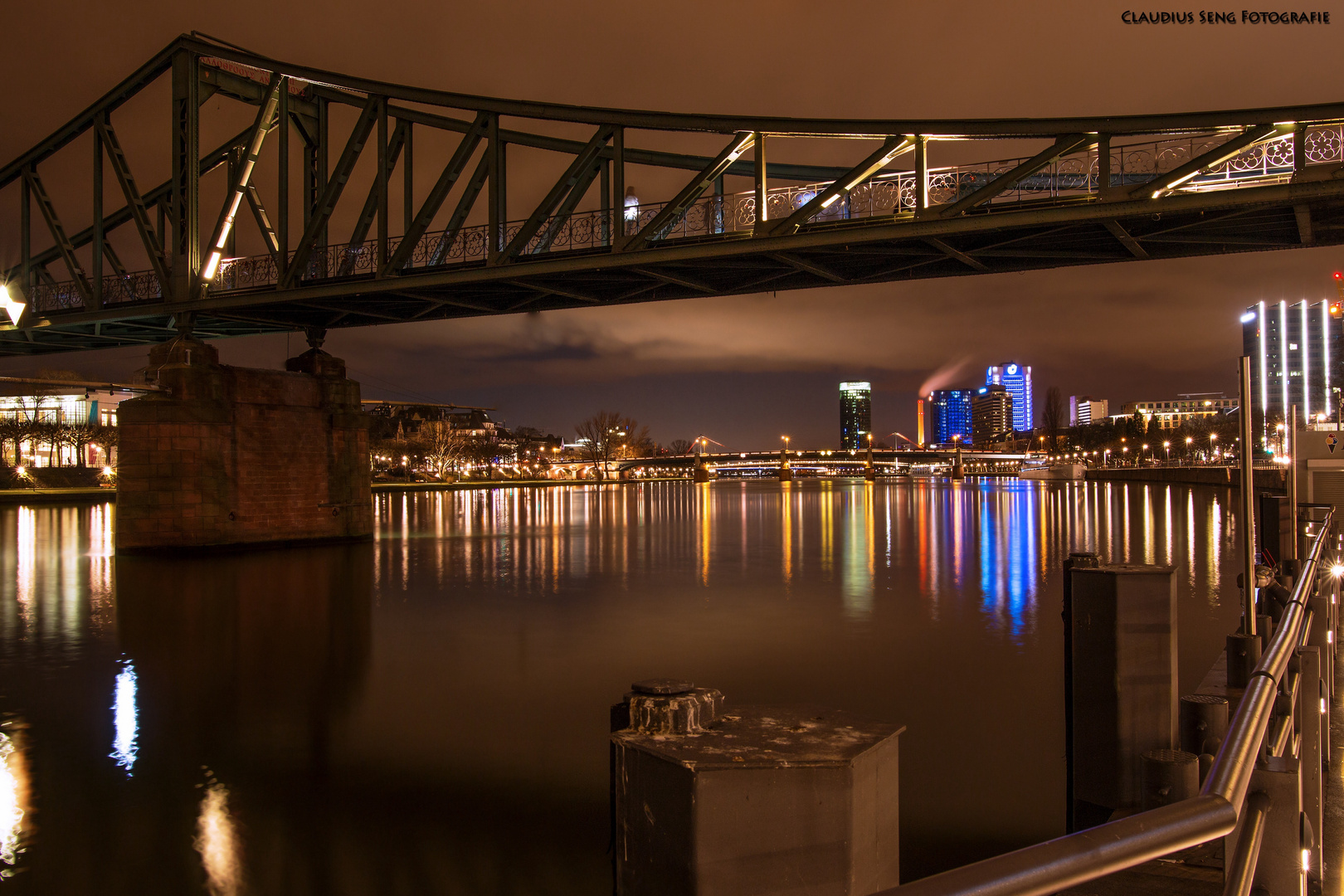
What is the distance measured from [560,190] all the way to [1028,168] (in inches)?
470

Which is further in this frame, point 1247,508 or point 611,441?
point 611,441

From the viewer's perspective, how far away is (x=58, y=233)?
33.2 metres

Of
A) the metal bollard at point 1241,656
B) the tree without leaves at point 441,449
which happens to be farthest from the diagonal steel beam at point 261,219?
the tree without leaves at point 441,449

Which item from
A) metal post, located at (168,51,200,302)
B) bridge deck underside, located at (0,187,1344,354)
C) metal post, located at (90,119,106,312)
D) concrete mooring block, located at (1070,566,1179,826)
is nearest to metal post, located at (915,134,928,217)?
bridge deck underside, located at (0,187,1344,354)

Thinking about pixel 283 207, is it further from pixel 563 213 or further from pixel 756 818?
pixel 756 818

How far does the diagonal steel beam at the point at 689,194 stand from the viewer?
72.5 ft

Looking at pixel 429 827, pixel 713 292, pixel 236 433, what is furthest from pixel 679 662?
pixel 236 433

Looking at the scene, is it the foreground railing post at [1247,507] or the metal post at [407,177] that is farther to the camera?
the metal post at [407,177]

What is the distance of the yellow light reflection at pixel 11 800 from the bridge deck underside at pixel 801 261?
17.0 metres

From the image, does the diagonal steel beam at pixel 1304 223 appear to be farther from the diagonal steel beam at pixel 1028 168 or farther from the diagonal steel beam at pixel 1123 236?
the diagonal steel beam at pixel 1028 168

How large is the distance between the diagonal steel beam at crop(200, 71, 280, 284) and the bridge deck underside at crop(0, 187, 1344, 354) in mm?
1185

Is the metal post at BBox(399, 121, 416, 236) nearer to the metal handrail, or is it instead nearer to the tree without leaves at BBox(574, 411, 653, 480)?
the metal handrail

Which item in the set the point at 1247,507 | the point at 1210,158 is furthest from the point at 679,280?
the point at 1247,507

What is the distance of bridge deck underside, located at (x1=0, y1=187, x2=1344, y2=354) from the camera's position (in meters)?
19.4
